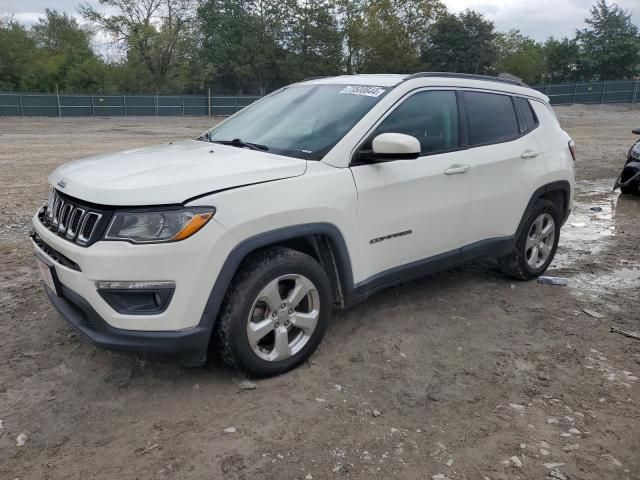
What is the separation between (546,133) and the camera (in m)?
5.12

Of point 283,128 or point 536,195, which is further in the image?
point 536,195

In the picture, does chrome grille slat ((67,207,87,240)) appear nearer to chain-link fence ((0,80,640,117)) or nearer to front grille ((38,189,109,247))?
front grille ((38,189,109,247))

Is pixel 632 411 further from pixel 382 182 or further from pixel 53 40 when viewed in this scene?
pixel 53 40

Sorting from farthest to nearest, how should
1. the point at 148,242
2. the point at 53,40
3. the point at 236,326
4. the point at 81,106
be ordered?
the point at 53,40
the point at 81,106
the point at 236,326
the point at 148,242

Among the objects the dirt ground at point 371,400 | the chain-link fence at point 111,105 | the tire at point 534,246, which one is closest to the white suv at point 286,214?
the tire at point 534,246

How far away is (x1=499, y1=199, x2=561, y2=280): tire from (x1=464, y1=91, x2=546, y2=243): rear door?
9.6 inches

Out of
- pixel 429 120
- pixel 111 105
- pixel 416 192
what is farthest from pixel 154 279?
pixel 111 105

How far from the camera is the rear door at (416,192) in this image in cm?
362

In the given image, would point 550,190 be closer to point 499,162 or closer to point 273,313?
point 499,162

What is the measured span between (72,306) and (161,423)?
2.78ft

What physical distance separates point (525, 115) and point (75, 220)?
3.87 metres

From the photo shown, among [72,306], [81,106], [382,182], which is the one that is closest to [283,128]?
[382,182]

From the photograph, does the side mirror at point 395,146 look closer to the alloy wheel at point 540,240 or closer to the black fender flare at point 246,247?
the black fender flare at point 246,247

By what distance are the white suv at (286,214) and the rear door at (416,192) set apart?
0.5 inches
